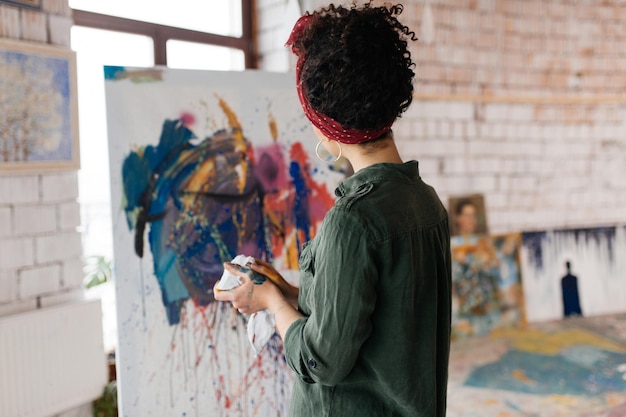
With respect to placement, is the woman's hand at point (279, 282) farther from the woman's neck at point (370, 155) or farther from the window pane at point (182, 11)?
the window pane at point (182, 11)

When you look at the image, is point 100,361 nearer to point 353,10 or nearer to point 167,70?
point 167,70

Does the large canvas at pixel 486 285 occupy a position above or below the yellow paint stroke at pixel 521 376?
above

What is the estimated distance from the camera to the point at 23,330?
6.16 ft

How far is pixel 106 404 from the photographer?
2145 millimetres

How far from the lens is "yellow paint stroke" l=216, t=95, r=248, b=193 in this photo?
2104 mm

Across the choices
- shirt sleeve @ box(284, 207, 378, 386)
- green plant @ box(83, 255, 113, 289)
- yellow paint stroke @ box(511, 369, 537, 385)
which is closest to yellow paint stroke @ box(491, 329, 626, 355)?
yellow paint stroke @ box(511, 369, 537, 385)

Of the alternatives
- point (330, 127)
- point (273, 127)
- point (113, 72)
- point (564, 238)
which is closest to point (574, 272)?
point (564, 238)

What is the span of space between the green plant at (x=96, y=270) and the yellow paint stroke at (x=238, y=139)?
82 centimetres

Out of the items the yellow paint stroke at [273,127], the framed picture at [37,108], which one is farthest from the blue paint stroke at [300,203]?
the framed picture at [37,108]

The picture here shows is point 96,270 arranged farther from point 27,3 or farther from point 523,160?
point 523,160

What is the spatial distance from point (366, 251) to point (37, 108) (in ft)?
4.70

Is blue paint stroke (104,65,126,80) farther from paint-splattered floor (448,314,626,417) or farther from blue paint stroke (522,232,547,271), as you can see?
blue paint stroke (522,232,547,271)

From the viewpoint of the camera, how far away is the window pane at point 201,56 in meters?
2.73

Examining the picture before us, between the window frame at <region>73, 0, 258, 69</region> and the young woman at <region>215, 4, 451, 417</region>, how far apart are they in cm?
159
